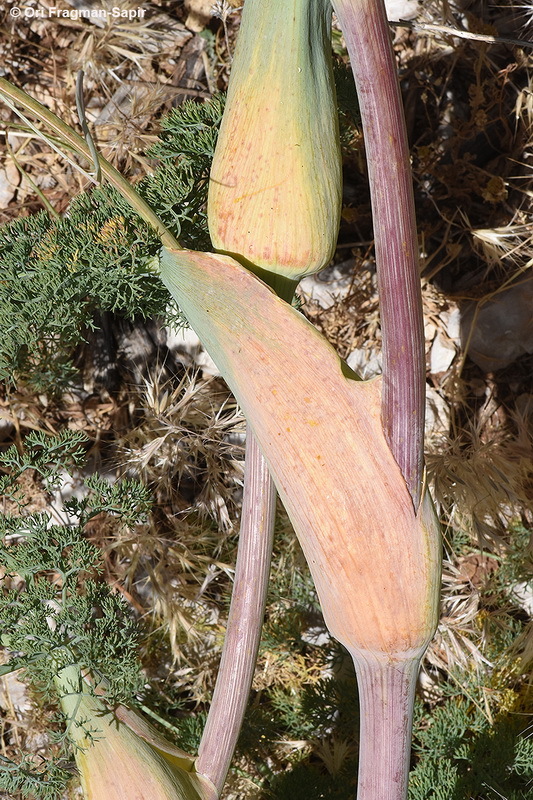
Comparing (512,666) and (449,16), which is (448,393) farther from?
(449,16)

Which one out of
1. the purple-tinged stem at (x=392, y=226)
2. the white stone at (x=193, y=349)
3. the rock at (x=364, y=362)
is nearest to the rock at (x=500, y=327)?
the rock at (x=364, y=362)

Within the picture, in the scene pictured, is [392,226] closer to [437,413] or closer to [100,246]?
[100,246]

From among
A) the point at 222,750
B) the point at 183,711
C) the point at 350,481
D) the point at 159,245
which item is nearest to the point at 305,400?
the point at 350,481

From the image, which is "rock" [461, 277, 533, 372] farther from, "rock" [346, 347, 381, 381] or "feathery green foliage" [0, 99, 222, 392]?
"feathery green foliage" [0, 99, 222, 392]

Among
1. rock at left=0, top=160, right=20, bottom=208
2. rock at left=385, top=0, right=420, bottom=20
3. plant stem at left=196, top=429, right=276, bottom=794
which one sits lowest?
plant stem at left=196, top=429, right=276, bottom=794

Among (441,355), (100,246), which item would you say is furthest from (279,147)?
(441,355)

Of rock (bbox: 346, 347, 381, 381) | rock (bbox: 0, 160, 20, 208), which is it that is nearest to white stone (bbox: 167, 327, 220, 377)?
rock (bbox: 346, 347, 381, 381)
